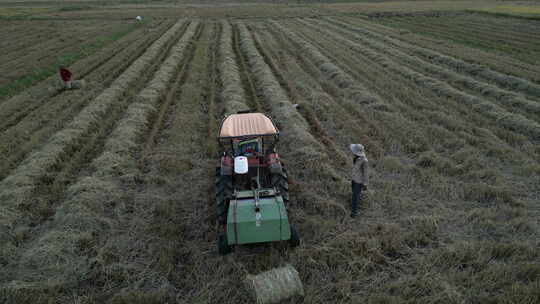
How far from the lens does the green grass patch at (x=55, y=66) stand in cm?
1325

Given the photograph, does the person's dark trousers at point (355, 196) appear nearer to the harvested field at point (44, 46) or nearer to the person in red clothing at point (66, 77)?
the person in red clothing at point (66, 77)

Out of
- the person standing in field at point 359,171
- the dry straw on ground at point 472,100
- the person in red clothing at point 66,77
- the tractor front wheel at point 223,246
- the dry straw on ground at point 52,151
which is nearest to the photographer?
the tractor front wheel at point 223,246

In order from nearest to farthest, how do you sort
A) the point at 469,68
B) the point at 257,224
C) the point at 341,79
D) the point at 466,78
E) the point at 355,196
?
the point at 257,224 → the point at 355,196 → the point at 466,78 → the point at 341,79 → the point at 469,68

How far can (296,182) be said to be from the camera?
23.2 ft

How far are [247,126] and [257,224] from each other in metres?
2.78

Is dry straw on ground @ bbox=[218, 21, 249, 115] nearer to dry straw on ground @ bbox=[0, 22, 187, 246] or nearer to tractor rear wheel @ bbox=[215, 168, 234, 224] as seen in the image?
dry straw on ground @ bbox=[0, 22, 187, 246]

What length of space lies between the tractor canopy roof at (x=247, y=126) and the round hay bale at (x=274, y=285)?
2.89 m

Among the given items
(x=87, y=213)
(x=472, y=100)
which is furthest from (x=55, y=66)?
(x=472, y=100)

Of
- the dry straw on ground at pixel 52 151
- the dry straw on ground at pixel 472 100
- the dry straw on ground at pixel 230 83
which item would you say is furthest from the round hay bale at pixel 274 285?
the dry straw on ground at pixel 472 100

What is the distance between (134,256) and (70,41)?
77.4 feet

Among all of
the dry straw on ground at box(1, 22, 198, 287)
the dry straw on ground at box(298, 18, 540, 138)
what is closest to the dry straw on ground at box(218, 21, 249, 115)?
the dry straw on ground at box(1, 22, 198, 287)

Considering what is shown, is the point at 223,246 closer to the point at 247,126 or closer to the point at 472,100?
the point at 247,126

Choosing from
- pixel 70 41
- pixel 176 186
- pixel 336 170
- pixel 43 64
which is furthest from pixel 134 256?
pixel 70 41

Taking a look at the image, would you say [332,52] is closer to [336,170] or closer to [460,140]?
[460,140]
